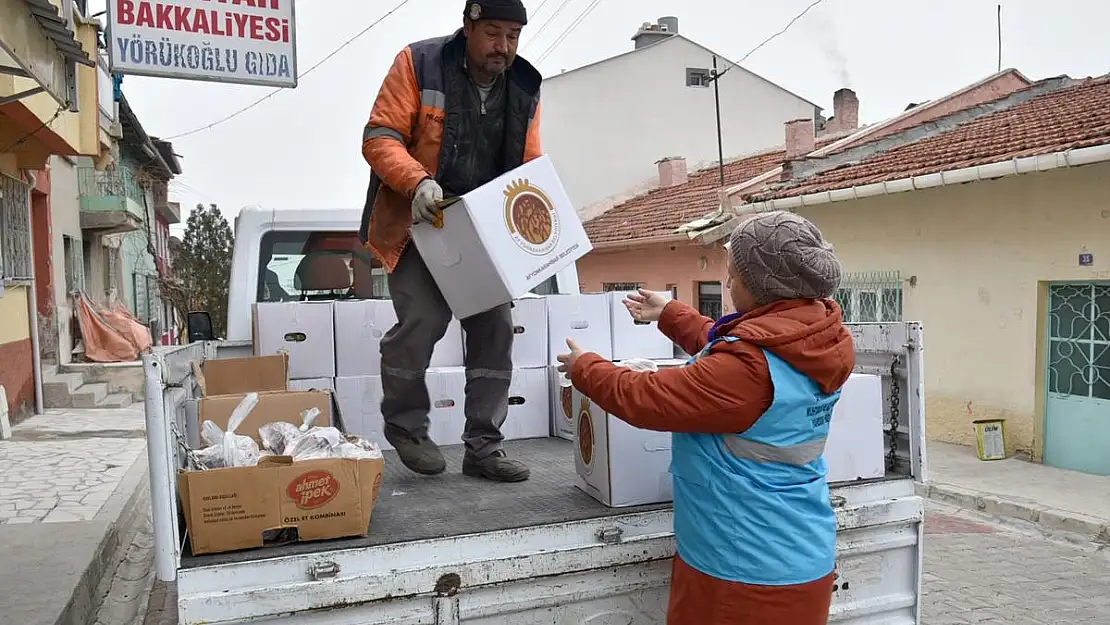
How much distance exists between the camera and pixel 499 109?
3.20 m

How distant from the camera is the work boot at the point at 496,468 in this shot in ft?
10.0

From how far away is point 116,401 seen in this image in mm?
12289

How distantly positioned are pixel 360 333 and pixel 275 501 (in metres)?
1.69

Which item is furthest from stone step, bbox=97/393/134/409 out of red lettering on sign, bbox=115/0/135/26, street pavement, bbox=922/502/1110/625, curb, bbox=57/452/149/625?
street pavement, bbox=922/502/1110/625

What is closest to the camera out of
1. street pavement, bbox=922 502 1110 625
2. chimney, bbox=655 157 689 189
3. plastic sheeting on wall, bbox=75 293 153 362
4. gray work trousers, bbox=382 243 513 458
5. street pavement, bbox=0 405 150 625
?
gray work trousers, bbox=382 243 513 458

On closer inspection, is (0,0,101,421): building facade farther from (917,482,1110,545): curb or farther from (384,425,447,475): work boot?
(917,482,1110,545): curb

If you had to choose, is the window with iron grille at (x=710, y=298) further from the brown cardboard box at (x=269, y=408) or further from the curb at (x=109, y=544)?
the brown cardboard box at (x=269, y=408)

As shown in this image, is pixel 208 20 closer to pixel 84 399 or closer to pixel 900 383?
pixel 900 383

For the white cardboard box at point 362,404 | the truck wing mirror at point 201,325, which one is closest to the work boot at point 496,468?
the white cardboard box at point 362,404

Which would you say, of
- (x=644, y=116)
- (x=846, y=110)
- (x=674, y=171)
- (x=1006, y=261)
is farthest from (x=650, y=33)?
(x=1006, y=261)

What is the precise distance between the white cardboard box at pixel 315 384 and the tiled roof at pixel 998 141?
7.18 metres

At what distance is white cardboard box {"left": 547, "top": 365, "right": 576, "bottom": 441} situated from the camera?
3801mm

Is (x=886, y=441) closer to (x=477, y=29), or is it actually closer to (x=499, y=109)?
(x=499, y=109)

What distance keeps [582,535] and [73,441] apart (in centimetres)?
872
